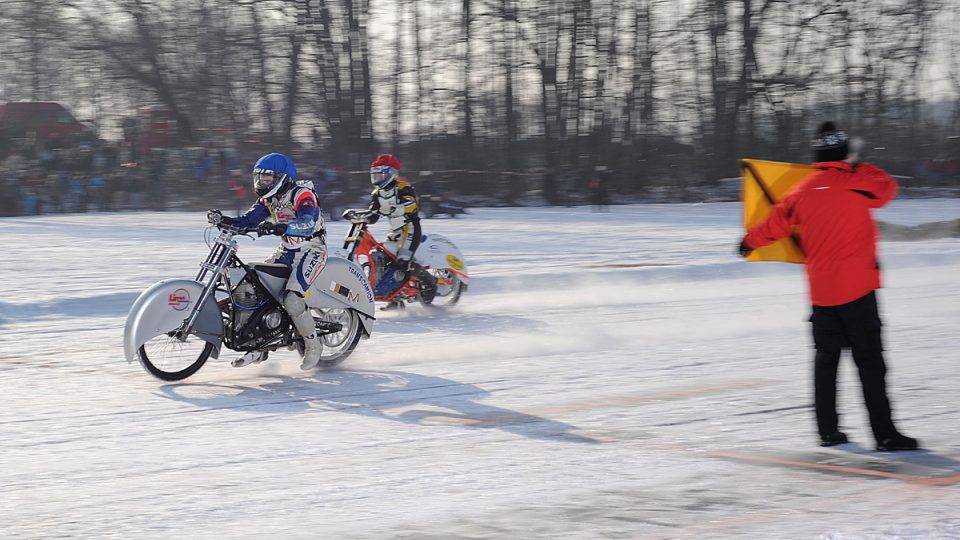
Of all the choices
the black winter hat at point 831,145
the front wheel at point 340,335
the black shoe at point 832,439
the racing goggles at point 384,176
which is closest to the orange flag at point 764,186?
the black winter hat at point 831,145

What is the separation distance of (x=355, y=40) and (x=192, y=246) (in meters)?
15.9

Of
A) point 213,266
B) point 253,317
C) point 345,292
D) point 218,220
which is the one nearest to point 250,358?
point 253,317

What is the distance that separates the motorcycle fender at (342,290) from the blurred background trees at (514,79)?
23.9 meters

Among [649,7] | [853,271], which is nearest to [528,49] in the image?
[649,7]

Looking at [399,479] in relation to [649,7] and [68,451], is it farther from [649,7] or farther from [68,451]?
[649,7]

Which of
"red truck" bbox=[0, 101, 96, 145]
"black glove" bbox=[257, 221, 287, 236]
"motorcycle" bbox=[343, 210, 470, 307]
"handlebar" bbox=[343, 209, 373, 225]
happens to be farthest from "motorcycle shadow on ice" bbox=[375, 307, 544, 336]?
"red truck" bbox=[0, 101, 96, 145]

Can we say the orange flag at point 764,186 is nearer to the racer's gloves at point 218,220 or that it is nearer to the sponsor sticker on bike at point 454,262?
the racer's gloves at point 218,220

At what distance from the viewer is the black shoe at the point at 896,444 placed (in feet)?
20.3

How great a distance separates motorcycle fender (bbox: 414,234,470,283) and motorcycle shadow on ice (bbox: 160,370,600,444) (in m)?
4.32

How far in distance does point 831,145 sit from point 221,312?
451 cm

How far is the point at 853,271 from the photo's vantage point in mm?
5961

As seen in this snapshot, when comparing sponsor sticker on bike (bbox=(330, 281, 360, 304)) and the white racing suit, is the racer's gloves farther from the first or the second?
sponsor sticker on bike (bbox=(330, 281, 360, 304))

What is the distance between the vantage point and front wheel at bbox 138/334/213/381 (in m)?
8.17

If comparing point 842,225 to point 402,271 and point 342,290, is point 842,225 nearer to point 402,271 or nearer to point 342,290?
point 342,290
